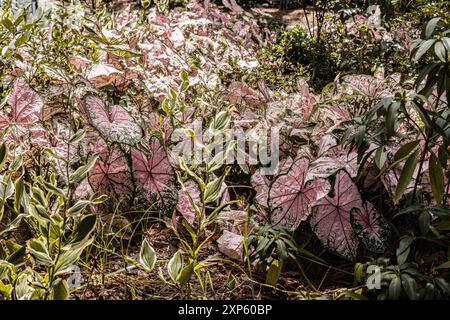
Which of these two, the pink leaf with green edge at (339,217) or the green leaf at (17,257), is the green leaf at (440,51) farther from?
the green leaf at (17,257)

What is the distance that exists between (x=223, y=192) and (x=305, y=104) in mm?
526

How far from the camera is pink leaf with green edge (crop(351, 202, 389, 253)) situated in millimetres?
1391

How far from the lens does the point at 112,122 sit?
152cm

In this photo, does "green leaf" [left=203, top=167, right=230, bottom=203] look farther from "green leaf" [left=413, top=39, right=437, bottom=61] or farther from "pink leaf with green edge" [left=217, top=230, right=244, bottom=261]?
"green leaf" [left=413, top=39, right=437, bottom=61]

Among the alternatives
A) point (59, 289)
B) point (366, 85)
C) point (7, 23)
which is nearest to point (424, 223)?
point (366, 85)

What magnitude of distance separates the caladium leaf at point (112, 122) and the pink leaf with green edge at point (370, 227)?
60 cm

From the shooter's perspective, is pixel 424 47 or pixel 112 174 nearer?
pixel 424 47

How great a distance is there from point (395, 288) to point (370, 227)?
0.27 m

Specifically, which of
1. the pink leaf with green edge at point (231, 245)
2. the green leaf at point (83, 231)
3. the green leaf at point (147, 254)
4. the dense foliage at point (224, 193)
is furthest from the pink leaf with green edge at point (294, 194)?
the green leaf at point (83, 231)

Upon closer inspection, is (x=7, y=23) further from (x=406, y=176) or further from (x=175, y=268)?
(x=406, y=176)

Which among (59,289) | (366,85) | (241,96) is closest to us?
(59,289)

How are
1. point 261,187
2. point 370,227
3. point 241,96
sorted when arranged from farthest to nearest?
1. point 241,96
2. point 261,187
3. point 370,227

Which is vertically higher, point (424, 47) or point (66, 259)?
point (424, 47)
